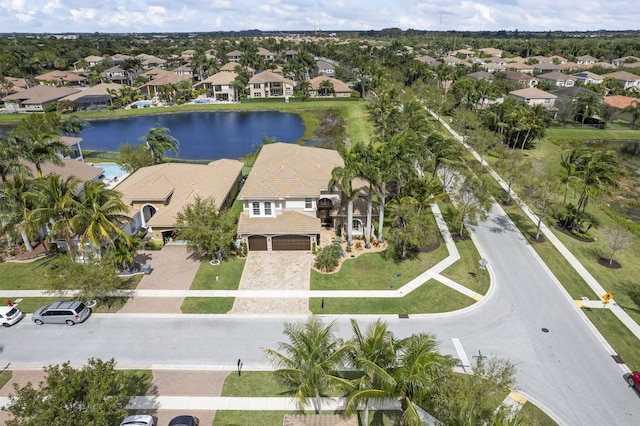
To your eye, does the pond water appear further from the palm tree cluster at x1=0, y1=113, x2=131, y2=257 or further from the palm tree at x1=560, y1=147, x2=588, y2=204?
the palm tree at x1=560, y1=147, x2=588, y2=204

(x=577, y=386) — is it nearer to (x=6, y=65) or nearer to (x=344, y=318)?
(x=344, y=318)

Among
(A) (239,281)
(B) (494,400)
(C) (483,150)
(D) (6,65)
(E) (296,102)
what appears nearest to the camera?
(B) (494,400)

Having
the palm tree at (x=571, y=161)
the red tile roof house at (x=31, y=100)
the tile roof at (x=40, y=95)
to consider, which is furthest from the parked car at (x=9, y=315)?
the tile roof at (x=40, y=95)

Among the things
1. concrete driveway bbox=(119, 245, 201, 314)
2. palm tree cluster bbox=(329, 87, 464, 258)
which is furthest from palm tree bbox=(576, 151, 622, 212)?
concrete driveway bbox=(119, 245, 201, 314)

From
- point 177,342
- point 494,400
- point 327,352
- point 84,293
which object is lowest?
point 177,342

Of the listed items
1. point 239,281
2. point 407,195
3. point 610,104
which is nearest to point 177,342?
point 239,281

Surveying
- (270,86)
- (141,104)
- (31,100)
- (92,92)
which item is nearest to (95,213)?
(141,104)

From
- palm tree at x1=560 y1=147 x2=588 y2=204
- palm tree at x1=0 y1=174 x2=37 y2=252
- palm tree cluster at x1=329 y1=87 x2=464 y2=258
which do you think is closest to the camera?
palm tree at x1=0 y1=174 x2=37 y2=252
